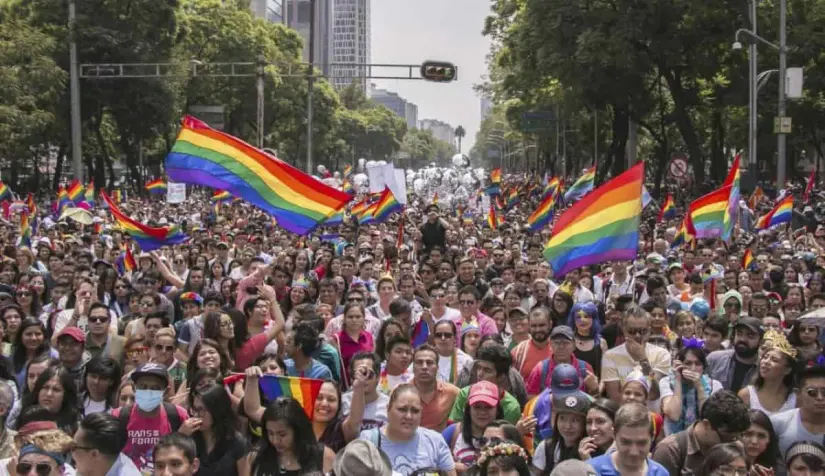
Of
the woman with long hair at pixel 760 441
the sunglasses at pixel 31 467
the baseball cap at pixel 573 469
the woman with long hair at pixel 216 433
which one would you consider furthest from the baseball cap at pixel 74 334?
the woman with long hair at pixel 760 441

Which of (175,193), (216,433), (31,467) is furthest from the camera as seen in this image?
(175,193)

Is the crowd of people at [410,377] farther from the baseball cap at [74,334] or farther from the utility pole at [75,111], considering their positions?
Result: the utility pole at [75,111]

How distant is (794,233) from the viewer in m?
19.5

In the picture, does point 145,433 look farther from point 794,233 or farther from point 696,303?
point 794,233

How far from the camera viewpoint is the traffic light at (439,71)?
27547 millimetres

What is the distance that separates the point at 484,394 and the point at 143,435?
67.0 inches

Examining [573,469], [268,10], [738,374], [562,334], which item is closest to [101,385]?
[562,334]

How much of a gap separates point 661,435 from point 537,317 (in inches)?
65.5

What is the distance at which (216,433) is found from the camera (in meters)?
5.68

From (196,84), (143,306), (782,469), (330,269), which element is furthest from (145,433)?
(196,84)

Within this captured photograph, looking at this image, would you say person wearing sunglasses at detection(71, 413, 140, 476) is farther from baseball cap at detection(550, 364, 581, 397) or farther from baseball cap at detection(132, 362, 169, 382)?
baseball cap at detection(550, 364, 581, 397)

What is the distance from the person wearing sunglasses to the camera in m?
5.05

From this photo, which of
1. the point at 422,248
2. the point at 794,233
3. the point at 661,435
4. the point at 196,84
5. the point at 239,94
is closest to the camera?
the point at 661,435

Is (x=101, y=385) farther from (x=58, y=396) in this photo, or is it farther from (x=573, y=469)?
(x=573, y=469)
